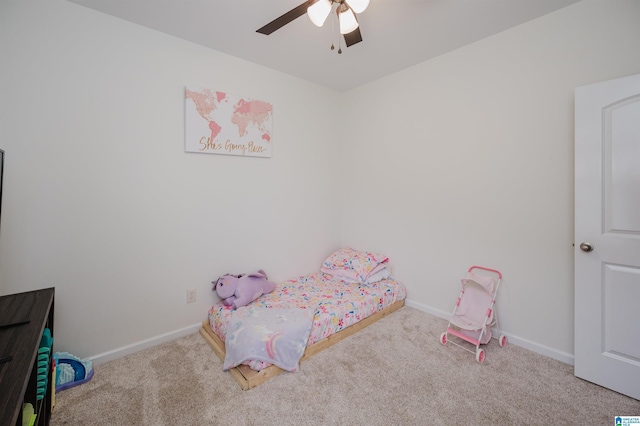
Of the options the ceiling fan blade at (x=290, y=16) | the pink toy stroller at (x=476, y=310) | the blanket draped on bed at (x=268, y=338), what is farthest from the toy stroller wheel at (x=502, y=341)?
the ceiling fan blade at (x=290, y=16)

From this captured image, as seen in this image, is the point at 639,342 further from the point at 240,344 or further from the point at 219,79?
the point at 219,79

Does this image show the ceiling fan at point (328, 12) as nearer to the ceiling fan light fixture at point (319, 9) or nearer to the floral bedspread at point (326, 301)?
the ceiling fan light fixture at point (319, 9)

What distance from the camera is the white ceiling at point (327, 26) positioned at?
1.86m

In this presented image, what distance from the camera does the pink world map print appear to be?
7.59 feet

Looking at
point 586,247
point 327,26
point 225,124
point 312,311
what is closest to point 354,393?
point 312,311

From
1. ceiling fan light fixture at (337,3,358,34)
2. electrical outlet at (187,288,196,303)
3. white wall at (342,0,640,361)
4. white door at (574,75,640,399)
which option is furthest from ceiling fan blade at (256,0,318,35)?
electrical outlet at (187,288,196,303)

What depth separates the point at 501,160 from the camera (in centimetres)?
227

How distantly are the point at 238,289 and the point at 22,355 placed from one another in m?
1.51

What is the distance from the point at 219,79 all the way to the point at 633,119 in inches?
117

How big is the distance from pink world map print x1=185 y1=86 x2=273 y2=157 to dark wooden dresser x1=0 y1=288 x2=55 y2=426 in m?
1.42

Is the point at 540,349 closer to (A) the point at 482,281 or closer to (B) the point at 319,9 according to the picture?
(A) the point at 482,281

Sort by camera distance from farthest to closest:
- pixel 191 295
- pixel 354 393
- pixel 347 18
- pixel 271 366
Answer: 1. pixel 191 295
2. pixel 271 366
3. pixel 354 393
4. pixel 347 18

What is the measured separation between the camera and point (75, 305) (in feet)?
6.25

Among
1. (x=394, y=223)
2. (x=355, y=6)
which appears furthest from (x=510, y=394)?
(x=355, y=6)
